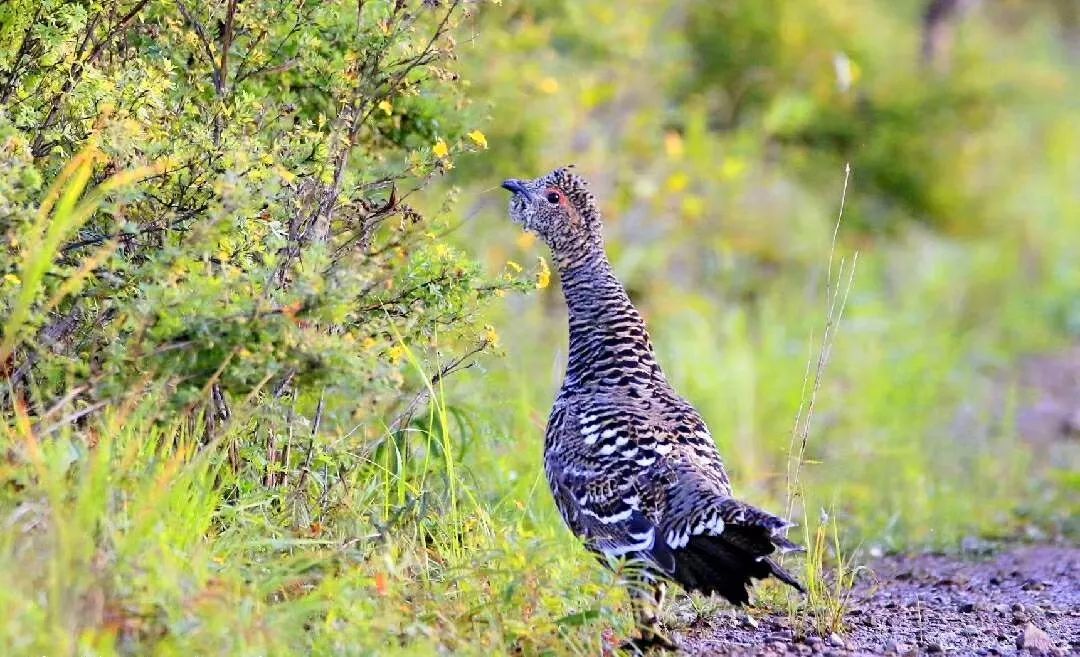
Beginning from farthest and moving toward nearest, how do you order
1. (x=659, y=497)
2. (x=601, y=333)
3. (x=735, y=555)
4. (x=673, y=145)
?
(x=673, y=145), (x=601, y=333), (x=659, y=497), (x=735, y=555)

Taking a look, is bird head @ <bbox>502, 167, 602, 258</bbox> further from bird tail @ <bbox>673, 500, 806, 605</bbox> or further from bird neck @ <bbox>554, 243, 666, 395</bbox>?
bird tail @ <bbox>673, 500, 806, 605</bbox>

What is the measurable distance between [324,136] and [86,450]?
1562mm

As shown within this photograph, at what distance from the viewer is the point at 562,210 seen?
5.84 metres

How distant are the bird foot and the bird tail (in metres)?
0.22

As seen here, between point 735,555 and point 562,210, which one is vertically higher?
point 562,210

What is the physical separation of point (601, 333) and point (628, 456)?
661mm

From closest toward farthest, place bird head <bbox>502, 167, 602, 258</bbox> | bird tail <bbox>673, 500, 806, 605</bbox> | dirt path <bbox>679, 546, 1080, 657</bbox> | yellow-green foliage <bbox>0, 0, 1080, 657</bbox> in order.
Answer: yellow-green foliage <bbox>0, 0, 1080, 657</bbox> < bird tail <bbox>673, 500, 806, 605</bbox> < dirt path <bbox>679, 546, 1080, 657</bbox> < bird head <bbox>502, 167, 602, 258</bbox>

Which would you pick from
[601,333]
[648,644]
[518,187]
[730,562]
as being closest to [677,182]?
[518,187]

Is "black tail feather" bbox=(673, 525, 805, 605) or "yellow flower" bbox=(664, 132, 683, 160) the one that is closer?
"black tail feather" bbox=(673, 525, 805, 605)

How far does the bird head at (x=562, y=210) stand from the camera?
584 centimetres

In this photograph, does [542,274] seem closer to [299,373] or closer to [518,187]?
[518,187]

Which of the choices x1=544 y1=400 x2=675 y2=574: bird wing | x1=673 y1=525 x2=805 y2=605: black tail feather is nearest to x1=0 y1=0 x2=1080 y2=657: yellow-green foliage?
x1=544 y1=400 x2=675 y2=574: bird wing

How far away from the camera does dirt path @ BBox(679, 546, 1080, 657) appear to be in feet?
16.6

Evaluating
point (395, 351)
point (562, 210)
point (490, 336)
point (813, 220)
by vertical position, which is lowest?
point (395, 351)
